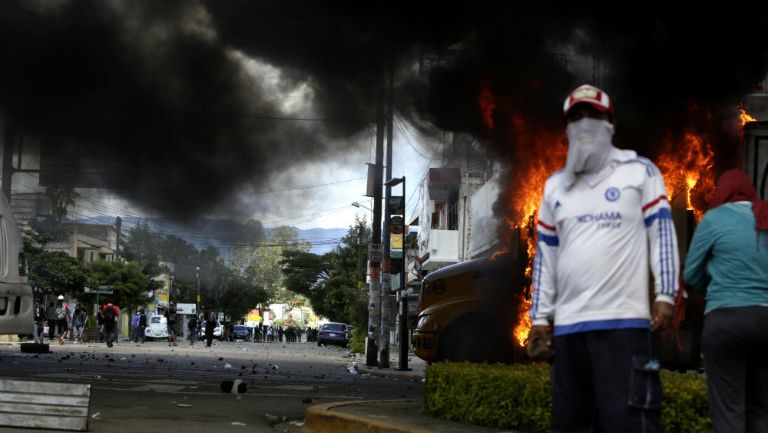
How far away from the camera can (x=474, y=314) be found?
13883 millimetres

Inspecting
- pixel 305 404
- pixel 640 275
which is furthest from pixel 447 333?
pixel 640 275

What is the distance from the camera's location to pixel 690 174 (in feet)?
50.8

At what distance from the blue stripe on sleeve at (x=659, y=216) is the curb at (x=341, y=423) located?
4082 mm

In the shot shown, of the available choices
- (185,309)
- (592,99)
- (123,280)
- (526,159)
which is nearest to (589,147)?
(592,99)

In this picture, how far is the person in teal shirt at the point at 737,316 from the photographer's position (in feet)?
16.8

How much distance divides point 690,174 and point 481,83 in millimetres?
3520

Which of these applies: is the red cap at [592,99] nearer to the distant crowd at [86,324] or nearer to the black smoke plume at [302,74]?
the black smoke plume at [302,74]

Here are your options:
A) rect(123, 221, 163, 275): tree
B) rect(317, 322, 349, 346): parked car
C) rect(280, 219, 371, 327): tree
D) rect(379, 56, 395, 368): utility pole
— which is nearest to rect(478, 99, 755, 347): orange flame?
rect(379, 56, 395, 368): utility pole

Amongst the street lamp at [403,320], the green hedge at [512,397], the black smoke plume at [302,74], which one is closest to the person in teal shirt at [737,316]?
the green hedge at [512,397]

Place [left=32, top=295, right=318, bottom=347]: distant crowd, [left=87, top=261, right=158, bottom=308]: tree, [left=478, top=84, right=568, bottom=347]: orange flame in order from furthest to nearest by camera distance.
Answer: [left=87, top=261, right=158, bottom=308]: tree → [left=32, top=295, right=318, bottom=347]: distant crowd → [left=478, top=84, right=568, bottom=347]: orange flame

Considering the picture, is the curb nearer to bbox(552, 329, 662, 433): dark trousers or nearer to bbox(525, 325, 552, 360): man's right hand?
bbox(525, 325, 552, 360): man's right hand

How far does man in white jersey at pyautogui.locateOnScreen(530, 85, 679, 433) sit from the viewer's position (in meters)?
4.07

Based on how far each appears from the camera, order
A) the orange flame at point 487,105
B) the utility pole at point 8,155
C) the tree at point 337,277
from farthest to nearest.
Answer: the tree at point 337,277, the orange flame at point 487,105, the utility pole at point 8,155

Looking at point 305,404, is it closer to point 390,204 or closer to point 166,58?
point 166,58
